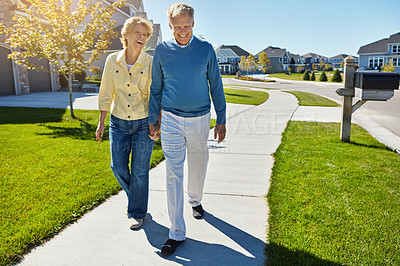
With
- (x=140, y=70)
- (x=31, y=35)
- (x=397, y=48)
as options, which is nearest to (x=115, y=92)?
(x=140, y=70)

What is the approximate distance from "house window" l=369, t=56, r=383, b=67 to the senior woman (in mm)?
66352

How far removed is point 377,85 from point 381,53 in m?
61.2

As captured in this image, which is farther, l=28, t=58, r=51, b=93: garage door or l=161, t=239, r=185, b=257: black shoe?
l=28, t=58, r=51, b=93: garage door

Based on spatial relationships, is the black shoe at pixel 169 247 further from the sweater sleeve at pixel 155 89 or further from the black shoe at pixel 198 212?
the sweater sleeve at pixel 155 89

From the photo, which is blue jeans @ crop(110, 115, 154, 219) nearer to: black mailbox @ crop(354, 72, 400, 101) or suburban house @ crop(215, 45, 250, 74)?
black mailbox @ crop(354, 72, 400, 101)

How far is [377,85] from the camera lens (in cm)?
639

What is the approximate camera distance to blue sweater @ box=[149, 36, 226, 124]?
2.93 meters

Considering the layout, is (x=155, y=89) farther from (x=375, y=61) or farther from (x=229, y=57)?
(x=229, y=57)

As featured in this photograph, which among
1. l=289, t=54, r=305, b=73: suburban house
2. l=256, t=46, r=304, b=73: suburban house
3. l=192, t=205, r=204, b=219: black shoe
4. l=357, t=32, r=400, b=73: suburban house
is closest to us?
l=192, t=205, r=204, b=219: black shoe

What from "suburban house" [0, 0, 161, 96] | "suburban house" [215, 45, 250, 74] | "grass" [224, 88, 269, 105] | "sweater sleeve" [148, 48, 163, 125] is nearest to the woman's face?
"sweater sleeve" [148, 48, 163, 125]

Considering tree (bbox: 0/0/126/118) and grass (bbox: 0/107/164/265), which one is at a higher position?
tree (bbox: 0/0/126/118)

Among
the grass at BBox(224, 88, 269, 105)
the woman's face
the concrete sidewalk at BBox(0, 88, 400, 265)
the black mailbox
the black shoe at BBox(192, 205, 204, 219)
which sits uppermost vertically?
the woman's face

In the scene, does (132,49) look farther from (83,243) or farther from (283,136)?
(283,136)

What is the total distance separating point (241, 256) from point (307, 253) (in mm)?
576
